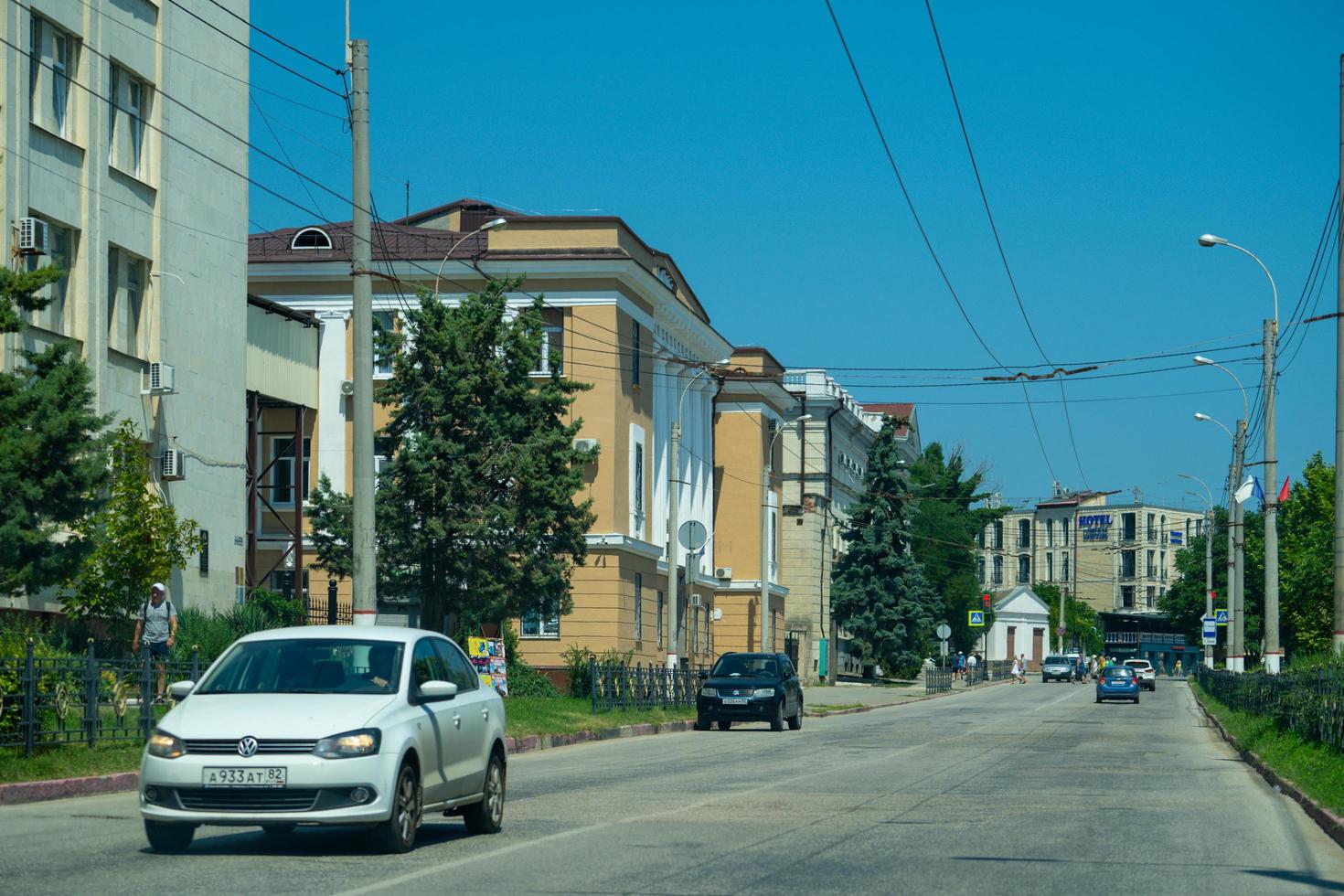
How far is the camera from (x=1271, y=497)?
3928 centimetres

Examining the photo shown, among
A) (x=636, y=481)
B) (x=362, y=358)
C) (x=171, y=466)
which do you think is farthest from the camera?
(x=636, y=481)

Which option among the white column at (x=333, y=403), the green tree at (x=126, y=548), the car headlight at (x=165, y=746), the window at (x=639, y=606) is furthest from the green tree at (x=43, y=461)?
the window at (x=639, y=606)

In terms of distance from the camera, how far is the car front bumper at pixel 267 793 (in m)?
10.7

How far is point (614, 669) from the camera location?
36.1 meters

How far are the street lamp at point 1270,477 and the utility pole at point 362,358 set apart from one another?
71.5ft

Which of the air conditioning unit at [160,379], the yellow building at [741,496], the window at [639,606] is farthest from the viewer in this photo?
the yellow building at [741,496]

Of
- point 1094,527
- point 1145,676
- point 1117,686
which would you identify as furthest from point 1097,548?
point 1117,686

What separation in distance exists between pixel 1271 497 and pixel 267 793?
3274 centimetres

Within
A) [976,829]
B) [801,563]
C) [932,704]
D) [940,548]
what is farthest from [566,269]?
[940,548]

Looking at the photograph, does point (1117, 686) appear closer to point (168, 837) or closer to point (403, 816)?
point (403, 816)

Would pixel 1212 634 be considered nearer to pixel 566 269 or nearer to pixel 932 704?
pixel 932 704

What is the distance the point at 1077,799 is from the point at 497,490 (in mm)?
20710

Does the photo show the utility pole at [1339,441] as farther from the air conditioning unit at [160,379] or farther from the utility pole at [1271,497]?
the air conditioning unit at [160,379]

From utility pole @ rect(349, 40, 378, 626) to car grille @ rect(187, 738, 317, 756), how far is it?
1025 cm
